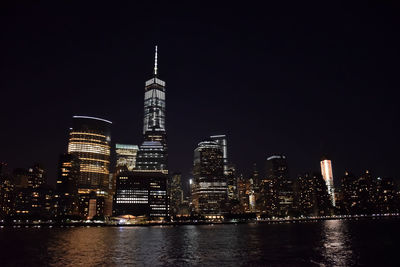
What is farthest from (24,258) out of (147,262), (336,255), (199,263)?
(336,255)

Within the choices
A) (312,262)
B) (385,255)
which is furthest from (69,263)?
(385,255)

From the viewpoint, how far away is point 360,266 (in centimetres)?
5084

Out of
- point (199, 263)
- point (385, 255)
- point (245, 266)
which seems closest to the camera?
point (245, 266)

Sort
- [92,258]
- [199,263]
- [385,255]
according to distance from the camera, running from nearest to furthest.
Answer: [199,263]
[92,258]
[385,255]

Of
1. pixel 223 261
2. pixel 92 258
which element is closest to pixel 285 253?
pixel 223 261

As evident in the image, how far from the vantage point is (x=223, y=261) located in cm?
5506

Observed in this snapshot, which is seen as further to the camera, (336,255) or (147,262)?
(336,255)

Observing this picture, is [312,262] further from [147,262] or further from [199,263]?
[147,262]

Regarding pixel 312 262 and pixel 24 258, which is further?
pixel 24 258

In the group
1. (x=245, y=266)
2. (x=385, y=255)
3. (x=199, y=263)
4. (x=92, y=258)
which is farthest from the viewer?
(x=385, y=255)

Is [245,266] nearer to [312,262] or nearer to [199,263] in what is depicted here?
[199,263]

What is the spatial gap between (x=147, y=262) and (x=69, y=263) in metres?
12.1

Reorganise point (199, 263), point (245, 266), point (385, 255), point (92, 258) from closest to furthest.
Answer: point (245, 266) < point (199, 263) < point (92, 258) < point (385, 255)

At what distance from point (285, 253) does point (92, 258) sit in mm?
34847
